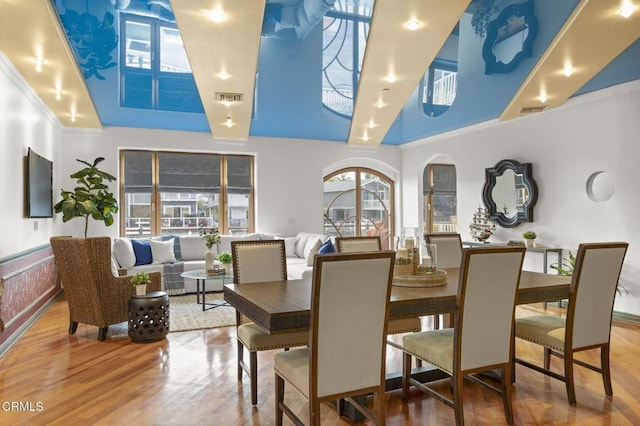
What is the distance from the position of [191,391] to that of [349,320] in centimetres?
154

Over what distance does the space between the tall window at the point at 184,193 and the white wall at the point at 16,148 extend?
180cm

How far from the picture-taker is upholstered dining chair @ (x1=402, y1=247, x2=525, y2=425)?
7.84ft

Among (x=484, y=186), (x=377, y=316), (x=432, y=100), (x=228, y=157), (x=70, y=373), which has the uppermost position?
(x=432, y=100)

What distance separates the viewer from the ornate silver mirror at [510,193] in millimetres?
6125

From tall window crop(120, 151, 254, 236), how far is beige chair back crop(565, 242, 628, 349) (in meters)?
6.11

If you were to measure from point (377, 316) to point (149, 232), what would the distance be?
6.21m

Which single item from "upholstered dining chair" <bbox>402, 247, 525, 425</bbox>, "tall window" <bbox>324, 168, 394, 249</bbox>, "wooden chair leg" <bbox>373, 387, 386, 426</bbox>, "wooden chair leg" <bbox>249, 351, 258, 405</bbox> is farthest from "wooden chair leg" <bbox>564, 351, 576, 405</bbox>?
"tall window" <bbox>324, 168, 394, 249</bbox>

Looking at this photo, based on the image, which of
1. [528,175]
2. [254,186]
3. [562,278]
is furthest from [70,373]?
[528,175]

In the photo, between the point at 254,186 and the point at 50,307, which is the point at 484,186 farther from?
the point at 50,307

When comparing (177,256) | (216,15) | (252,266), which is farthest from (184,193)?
(252,266)

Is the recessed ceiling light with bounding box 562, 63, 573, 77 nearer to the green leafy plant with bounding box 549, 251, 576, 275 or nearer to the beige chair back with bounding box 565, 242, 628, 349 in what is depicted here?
Answer: the green leafy plant with bounding box 549, 251, 576, 275

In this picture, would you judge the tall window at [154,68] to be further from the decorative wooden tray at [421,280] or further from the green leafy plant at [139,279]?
the decorative wooden tray at [421,280]

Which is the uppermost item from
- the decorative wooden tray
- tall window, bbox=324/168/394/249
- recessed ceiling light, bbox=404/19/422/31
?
recessed ceiling light, bbox=404/19/422/31

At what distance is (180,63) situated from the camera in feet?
22.1
